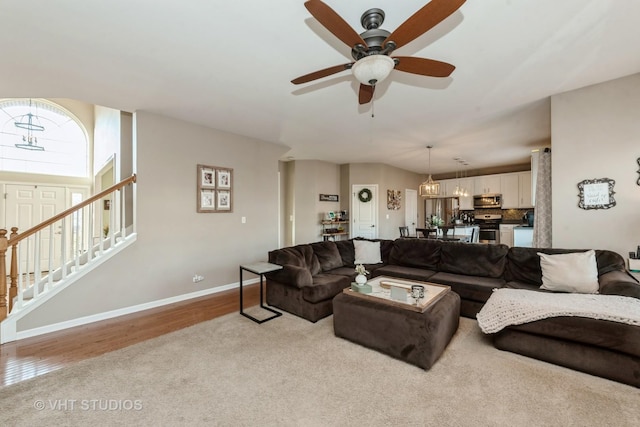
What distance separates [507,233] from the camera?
7332 millimetres

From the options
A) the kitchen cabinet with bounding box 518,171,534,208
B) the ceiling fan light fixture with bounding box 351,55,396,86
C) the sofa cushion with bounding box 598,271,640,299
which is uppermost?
the ceiling fan light fixture with bounding box 351,55,396,86

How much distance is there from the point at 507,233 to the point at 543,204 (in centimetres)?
428

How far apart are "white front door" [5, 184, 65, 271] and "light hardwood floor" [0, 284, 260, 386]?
347 cm

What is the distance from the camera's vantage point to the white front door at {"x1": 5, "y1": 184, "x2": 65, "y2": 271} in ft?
17.6

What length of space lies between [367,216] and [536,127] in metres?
4.06

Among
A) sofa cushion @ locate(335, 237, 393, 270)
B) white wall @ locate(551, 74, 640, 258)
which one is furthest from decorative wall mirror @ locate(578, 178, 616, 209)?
sofa cushion @ locate(335, 237, 393, 270)

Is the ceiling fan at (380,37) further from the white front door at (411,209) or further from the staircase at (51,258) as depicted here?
the white front door at (411,209)

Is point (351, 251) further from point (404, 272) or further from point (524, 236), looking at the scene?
point (524, 236)

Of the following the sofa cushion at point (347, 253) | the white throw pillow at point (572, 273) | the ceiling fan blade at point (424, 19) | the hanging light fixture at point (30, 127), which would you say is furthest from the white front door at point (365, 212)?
the hanging light fixture at point (30, 127)

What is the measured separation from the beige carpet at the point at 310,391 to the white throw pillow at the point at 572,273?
101 cm

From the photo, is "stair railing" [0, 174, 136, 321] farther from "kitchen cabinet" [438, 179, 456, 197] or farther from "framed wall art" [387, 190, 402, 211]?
"kitchen cabinet" [438, 179, 456, 197]

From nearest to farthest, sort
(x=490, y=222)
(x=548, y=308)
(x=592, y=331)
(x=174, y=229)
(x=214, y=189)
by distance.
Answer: (x=592, y=331) < (x=548, y=308) < (x=174, y=229) < (x=214, y=189) < (x=490, y=222)

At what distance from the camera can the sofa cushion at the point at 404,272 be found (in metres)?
3.64

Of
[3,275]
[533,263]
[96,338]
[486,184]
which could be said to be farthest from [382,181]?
[3,275]
